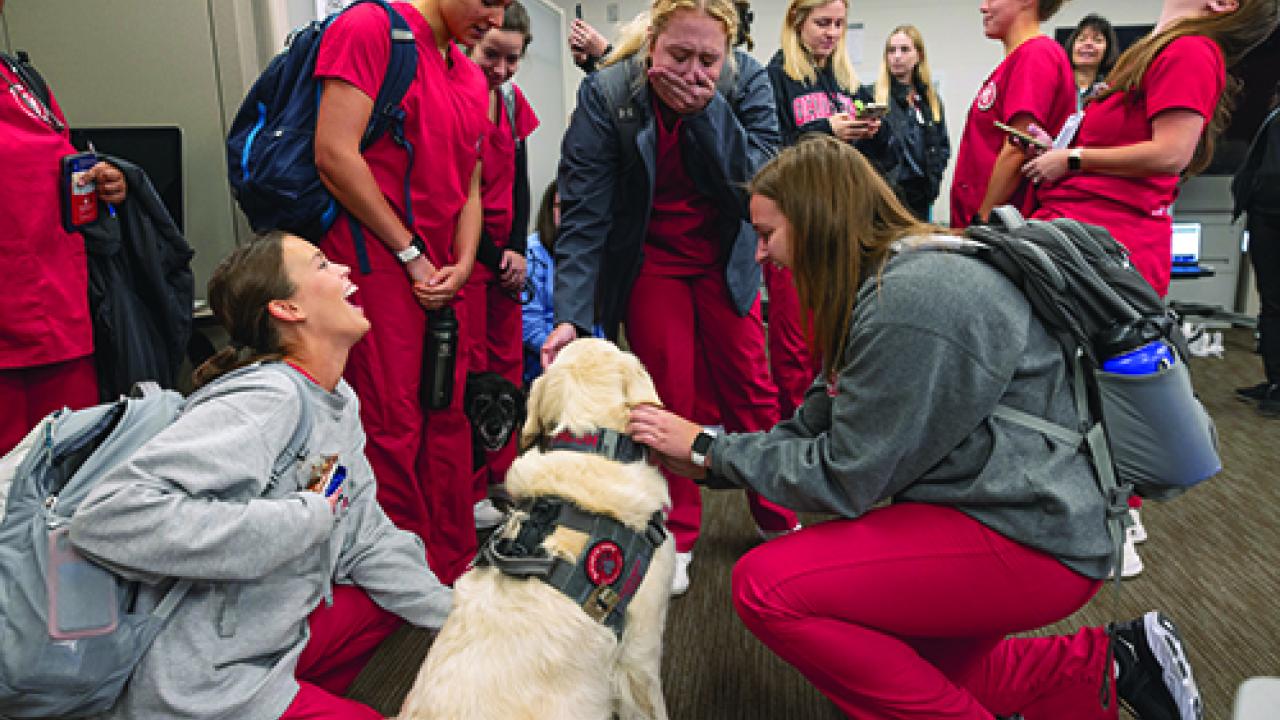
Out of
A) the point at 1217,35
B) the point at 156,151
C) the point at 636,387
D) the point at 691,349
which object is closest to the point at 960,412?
the point at 636,387

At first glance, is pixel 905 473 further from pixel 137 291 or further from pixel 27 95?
pixel 27 95

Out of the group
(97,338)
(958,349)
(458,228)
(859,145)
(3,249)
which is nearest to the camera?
(958,349)

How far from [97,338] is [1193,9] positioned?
316cm

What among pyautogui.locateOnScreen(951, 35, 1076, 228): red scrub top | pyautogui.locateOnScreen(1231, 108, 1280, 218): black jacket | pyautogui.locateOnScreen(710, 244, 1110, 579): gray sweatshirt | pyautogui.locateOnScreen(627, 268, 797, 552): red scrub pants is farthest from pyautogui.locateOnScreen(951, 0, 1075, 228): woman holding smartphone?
pyautogui.locateOnScreen(1231, 108, 1280, 218): black jacket

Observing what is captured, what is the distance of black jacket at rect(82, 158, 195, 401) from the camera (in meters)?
1.98

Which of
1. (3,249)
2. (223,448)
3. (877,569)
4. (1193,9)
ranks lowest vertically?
(877,569)

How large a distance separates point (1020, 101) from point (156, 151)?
10.1 feet

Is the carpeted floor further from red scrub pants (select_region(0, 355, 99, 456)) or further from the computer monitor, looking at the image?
the computer monitor

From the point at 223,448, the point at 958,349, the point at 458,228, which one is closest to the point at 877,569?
the point at 958,349

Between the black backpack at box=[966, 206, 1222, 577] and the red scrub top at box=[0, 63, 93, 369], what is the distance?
2075mm

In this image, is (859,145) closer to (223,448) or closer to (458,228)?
(458,228)

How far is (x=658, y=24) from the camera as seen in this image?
7.01 ft

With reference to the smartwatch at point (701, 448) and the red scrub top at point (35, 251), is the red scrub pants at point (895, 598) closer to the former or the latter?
the smartwatch at point (701, 448)

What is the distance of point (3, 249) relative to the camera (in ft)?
5.77
